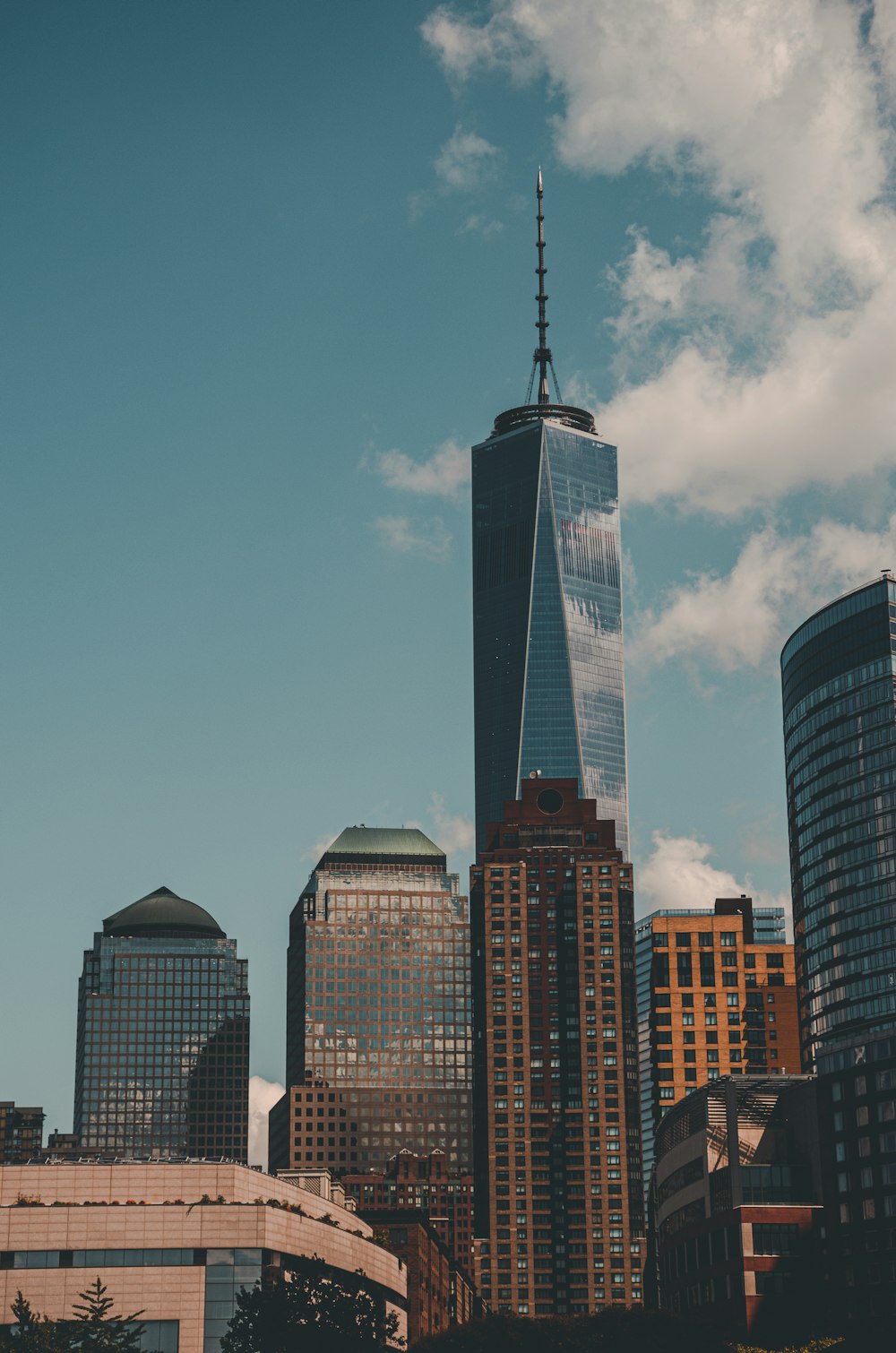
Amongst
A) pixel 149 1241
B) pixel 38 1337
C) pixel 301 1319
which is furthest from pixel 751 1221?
pixel 38 1337

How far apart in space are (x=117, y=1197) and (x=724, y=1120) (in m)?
67.1

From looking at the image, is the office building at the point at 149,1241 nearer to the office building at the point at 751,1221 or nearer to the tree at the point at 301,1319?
the tree at the point at 301,1319

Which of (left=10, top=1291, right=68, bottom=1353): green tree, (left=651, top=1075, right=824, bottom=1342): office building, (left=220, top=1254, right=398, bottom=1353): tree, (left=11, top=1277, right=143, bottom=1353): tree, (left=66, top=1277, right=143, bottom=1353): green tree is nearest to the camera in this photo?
(left=10, top=1291, right=68, bottom=1353): green tree

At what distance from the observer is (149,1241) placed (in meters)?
156

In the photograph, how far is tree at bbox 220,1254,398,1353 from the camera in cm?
14250

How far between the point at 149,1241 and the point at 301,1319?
15.1m

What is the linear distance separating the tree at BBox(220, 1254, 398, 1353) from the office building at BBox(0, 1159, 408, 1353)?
3279 millimetres

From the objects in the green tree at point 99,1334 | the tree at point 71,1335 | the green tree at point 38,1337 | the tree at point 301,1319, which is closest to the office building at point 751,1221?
the tree at point 301,1319

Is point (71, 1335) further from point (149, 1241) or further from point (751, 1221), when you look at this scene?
point (751, 1221)

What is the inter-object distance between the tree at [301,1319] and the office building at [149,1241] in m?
3.28

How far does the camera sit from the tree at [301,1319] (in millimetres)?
142500

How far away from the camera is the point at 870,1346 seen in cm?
16712

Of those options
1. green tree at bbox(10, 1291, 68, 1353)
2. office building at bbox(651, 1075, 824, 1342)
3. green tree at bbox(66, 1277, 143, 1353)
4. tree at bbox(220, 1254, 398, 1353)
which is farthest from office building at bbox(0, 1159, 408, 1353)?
office building at bbox(651, 1075, 824, 1342)

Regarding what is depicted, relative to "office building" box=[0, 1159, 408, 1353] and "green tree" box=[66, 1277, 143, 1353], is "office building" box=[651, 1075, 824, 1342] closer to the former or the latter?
"office building" box=[0, 1159, 408, 1353]
